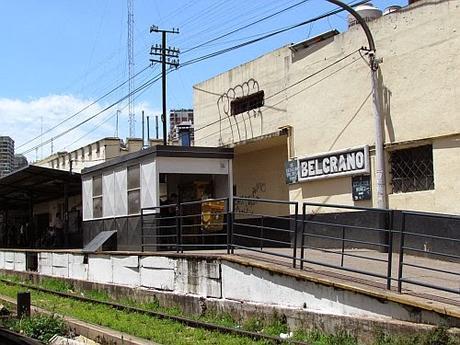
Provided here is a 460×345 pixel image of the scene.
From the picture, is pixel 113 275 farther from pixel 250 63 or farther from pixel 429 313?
pixel 429 313

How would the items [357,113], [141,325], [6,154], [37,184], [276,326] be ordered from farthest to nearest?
[6,154] < [37,184] < [357,113] < [141,325] < [276,326]

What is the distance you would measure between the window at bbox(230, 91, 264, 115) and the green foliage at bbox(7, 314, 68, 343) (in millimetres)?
9654

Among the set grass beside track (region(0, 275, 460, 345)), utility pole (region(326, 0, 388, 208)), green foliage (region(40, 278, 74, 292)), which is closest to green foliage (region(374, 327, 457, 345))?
grass beside track (region(0, 275, 460, 345))

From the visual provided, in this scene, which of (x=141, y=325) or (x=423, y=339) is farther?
(x=141, y=325)

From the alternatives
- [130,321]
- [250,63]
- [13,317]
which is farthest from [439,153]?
[13,317]

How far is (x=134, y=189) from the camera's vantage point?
17641 mm

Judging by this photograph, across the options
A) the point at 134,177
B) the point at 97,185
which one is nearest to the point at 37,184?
the point at 97,185

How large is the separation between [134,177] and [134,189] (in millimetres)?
346

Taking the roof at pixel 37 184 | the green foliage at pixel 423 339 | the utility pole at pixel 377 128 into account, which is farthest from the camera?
the roof at pixel 37 184

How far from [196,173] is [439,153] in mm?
7323

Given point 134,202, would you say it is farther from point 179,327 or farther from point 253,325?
point 253,325

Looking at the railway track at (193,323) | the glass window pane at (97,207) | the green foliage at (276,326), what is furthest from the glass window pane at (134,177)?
the green foliage at (276,326)

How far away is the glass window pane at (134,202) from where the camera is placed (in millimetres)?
17391

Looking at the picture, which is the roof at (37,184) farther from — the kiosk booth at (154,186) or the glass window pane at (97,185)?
the kiosk booth at (154,186)
